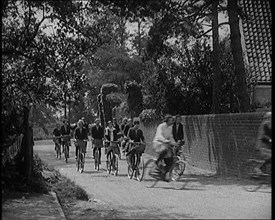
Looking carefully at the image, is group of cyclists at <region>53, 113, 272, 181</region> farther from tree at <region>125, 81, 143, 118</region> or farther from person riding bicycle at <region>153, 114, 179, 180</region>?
tree at <region>125, 81, 143, 118</region>

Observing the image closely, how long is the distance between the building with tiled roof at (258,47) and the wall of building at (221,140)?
5465 millimetres

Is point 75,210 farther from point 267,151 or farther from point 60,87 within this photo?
point 267,151

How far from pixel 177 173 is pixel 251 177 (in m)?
3.02

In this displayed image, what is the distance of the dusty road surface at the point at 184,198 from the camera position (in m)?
8.82

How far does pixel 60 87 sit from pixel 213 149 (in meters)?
7.99

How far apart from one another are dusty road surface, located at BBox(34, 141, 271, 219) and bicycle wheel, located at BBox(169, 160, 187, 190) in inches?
9.8

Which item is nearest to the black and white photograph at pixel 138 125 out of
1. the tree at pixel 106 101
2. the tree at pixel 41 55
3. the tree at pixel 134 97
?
the tree at pixel 41 55

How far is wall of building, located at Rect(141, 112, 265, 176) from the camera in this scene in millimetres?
14320

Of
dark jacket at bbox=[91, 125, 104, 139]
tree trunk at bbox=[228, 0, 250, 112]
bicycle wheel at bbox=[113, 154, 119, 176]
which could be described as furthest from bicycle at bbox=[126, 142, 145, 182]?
tree trunk at bbox=[228, 0, 250, 112]

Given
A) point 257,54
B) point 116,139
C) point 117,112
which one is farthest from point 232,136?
point 117,112

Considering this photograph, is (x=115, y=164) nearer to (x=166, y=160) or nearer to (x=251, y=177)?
(x=166, y=160)

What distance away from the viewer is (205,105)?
22781 millimetres

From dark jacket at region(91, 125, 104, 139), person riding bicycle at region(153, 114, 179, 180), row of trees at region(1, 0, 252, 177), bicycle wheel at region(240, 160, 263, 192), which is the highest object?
row of trees at region(1, 0, 252, 177)

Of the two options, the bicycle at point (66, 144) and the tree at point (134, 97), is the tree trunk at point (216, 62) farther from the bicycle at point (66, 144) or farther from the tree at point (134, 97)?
the tree at point (134, 97)
